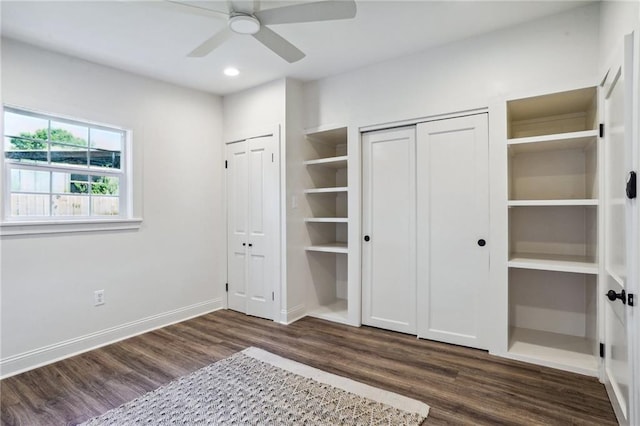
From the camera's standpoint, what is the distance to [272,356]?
109 inches

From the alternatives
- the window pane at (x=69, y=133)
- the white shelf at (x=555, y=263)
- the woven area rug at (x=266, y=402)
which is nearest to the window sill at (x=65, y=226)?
the window pane at (x=69, y=133)

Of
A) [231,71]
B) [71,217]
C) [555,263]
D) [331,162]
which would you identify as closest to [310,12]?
[231,71]

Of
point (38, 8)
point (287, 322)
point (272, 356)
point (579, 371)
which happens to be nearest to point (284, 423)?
point (272, 356)

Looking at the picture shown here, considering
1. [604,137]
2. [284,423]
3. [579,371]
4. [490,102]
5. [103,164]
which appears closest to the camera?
[284,423]

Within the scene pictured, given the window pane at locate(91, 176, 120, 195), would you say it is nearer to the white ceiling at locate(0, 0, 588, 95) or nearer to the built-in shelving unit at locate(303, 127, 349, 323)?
the white ceiling at locate(0, 0, 588, 95)

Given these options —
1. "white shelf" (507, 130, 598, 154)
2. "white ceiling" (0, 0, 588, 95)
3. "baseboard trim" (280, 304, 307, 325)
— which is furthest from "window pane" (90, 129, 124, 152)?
"white shelf" (507, 130, 598, 154)

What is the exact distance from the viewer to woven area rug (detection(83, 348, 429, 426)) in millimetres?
1934

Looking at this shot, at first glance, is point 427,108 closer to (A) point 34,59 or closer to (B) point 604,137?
(B) point 604,137

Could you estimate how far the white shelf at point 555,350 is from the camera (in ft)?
8.00

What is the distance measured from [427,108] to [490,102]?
1.74 feet

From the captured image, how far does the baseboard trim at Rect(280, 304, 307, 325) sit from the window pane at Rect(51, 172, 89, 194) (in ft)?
7.59

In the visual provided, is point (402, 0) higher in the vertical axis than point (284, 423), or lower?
higher

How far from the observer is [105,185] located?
326cm

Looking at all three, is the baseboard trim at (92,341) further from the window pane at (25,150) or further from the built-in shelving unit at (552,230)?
the built-in shelving unit at (552,230)
